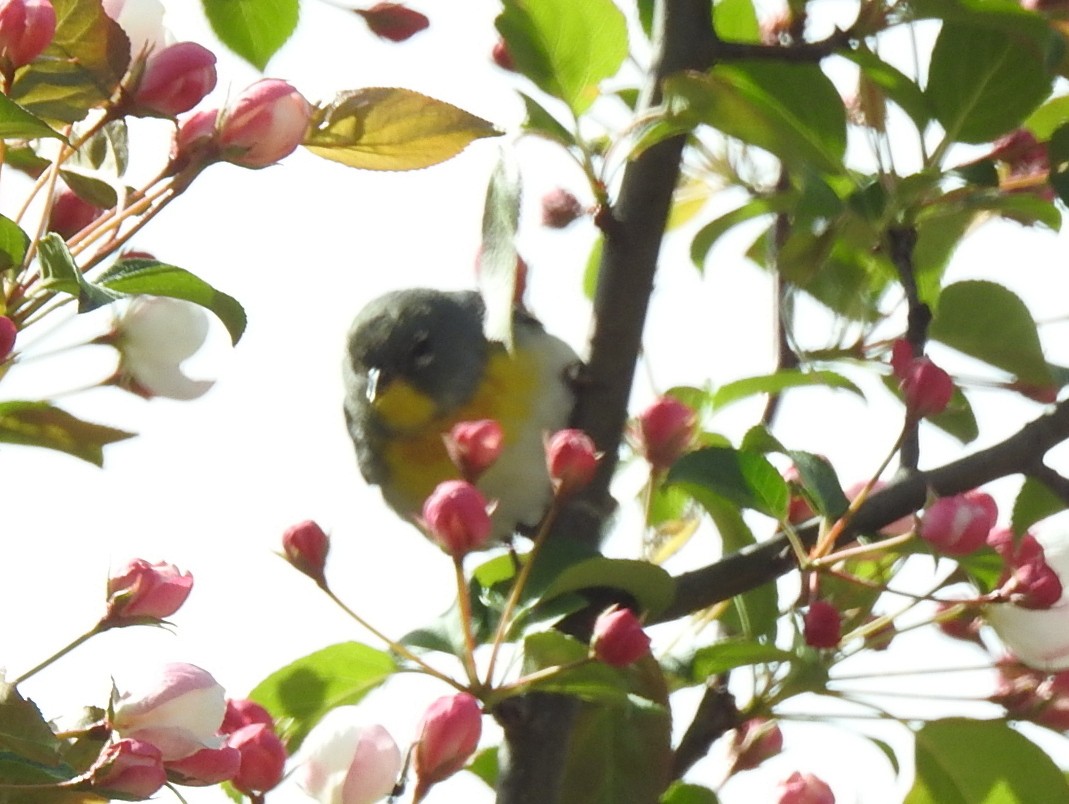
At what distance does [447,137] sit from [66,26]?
32cm

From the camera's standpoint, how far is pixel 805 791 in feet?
4.04

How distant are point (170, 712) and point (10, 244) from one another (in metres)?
0.32

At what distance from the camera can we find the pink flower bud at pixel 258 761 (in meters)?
1.05

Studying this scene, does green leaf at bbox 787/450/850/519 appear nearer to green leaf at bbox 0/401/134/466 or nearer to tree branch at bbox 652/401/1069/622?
tree branch at bbox 652/401/1069/622

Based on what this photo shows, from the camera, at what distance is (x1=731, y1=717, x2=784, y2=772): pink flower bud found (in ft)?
4.93

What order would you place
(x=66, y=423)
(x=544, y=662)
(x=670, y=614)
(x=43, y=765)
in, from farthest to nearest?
(x=670, y=614)
(x=544, y=662)
(x=66, y=423)
(x=43, y=765)

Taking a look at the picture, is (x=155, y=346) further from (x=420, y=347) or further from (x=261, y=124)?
(x=420, y=347)

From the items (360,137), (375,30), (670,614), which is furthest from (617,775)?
(375,30)

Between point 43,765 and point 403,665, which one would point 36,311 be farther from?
point 403,665

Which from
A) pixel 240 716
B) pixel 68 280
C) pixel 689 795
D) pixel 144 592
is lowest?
pixel 689 795

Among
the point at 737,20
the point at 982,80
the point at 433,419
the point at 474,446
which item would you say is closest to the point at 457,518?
the point at 474,446

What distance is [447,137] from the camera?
3.89ft

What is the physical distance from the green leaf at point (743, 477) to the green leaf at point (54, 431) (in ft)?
1.63

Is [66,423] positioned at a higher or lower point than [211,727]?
higher
